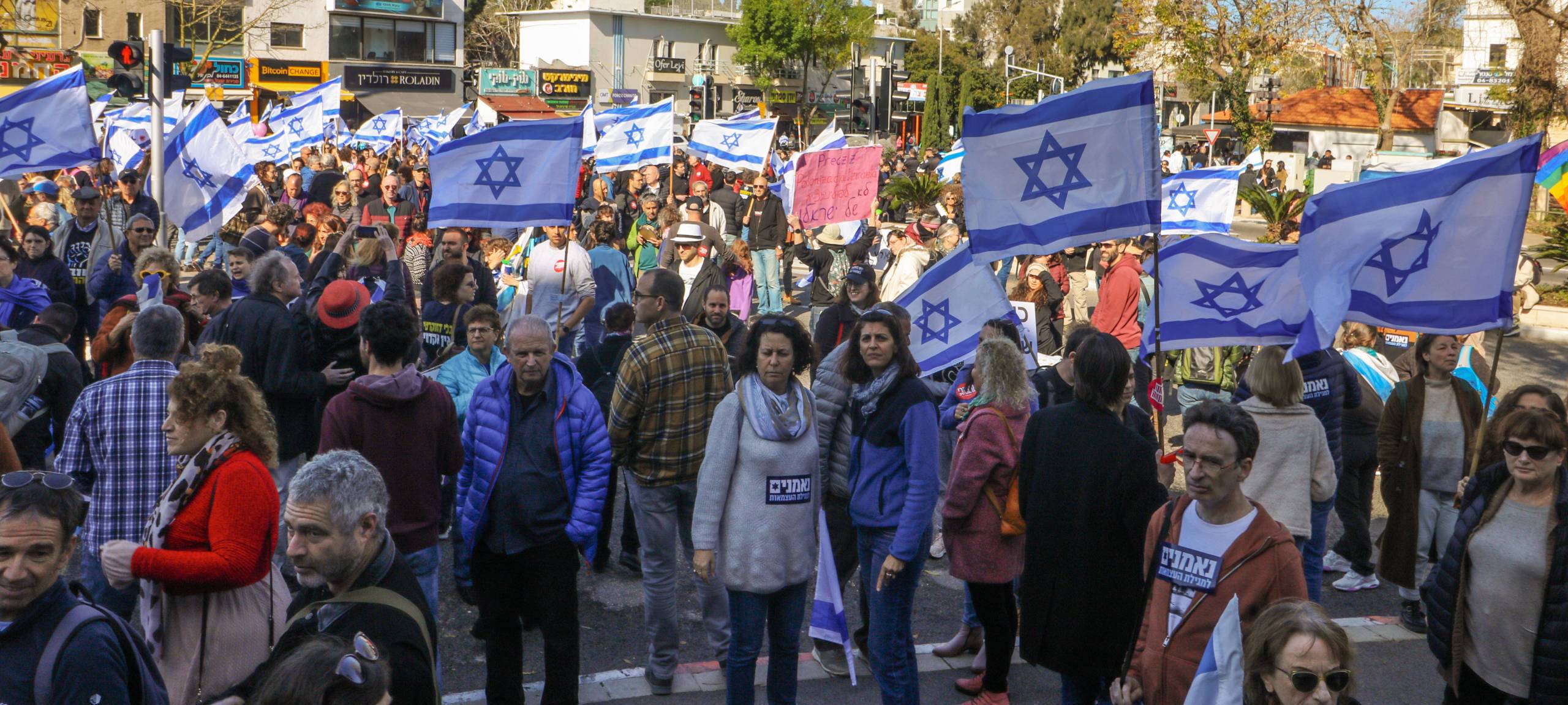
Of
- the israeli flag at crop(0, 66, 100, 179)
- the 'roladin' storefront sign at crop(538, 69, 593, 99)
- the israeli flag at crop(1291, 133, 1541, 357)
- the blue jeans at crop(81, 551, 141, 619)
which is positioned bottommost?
the blue jeans at crop(81, 551, 141, 619)

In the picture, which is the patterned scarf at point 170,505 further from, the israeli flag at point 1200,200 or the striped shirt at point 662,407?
the israeli flag at point 1200,200

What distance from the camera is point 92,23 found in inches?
1866

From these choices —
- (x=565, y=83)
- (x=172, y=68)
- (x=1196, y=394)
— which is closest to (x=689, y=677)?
(x=1196, y=394)

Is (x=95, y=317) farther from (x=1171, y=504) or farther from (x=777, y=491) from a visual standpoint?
(x=1171, y=504)

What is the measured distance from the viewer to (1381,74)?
35.8m

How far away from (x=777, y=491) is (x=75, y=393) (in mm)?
3585

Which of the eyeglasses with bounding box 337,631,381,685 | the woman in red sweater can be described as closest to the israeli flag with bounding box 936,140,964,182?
the woman in red sweater

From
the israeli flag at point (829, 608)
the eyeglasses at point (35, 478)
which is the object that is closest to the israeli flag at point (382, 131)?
the israeli flag at point (829, 608)

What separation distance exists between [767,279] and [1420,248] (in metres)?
9.84

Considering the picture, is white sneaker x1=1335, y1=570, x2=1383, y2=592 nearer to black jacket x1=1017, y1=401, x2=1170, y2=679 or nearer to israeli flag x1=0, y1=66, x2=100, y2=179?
black jacket x1=1017, y1=401, x2=1170, y2=679

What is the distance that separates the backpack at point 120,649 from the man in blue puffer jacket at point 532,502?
6.65 ft

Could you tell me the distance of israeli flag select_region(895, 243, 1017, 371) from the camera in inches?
281

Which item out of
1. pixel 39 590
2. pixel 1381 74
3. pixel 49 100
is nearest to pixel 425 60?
pixel 1381 74

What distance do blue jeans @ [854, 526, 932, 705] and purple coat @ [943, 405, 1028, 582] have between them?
268mm
